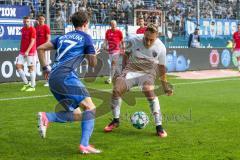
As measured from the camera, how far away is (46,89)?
619 inches

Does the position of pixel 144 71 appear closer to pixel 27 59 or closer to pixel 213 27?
pixel 27 59

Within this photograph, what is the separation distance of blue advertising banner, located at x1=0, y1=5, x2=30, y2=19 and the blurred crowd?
2.82 feet

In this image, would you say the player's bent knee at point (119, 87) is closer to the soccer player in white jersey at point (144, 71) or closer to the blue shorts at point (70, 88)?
the soccer player in white jersey at point (144, 71)

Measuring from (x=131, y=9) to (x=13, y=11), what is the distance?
27.8ft

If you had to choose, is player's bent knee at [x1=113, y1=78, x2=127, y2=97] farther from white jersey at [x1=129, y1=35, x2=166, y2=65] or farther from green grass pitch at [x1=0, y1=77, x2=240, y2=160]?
green grass pitch at [x1=0, y1=77, x2=240, y2=160]

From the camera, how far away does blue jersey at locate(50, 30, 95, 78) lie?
22.7 feet

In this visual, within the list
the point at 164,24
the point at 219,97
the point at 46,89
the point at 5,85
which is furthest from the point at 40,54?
the point at 164,24

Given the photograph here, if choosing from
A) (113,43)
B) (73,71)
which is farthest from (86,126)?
(113,43)

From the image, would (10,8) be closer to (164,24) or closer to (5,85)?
(5,85)

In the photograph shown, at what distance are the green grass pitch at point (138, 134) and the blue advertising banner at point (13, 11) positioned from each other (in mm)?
6283

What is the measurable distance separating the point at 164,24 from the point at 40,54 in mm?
20613

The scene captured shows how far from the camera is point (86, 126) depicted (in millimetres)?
6867

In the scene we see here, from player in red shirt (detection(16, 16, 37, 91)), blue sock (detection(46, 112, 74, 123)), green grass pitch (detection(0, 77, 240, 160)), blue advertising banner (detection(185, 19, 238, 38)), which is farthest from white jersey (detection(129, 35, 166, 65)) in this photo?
blue advertising banner (detection(185, 19, 238, 38))

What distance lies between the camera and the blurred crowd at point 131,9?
70.8ft
